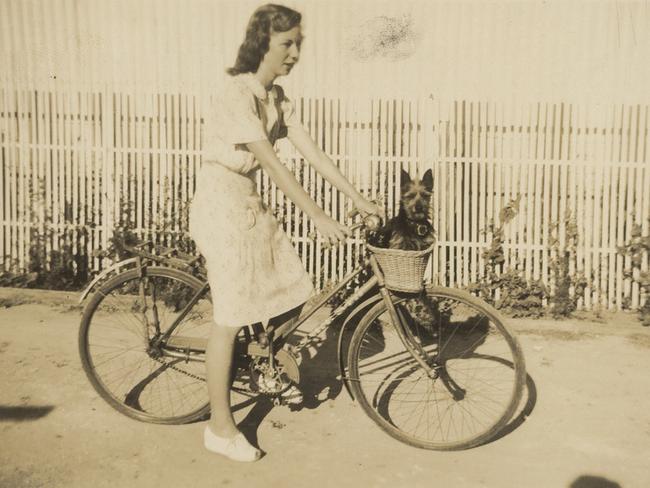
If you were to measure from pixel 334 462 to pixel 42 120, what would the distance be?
5.06 m

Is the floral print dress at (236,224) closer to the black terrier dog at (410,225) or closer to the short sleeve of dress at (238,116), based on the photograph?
the short sleeve of dress at (238,116)

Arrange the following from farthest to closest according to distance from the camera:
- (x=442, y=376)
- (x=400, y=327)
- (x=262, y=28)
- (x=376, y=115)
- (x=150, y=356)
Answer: (x=376, y=115) < (x=442, y=376) < (x=150, y=356) < (x=400, y=327) < (x=262, y=28)

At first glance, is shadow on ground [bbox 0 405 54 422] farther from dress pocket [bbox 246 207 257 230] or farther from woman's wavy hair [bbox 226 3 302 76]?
woman's wavy hair [bbox 226 3 302 76]

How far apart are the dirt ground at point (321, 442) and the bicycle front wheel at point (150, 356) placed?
0.14 meters

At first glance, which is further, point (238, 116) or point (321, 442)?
point (321, 442)

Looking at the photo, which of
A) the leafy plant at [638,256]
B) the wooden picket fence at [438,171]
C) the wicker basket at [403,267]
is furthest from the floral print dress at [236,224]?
the leafy plant at [638,256]

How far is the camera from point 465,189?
691 cm

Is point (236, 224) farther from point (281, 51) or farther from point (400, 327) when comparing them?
point (400, 327)

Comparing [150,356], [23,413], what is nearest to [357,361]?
[150,356]

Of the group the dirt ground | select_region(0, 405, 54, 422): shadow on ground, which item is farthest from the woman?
select_region(0, 405, 54, 422): shadow on ground

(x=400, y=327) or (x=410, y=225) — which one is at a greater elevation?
(x=410, y=225)

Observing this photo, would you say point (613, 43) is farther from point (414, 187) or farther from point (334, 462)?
point (334, 462)

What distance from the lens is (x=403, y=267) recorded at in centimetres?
378

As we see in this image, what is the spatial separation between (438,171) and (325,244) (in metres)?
3.35
